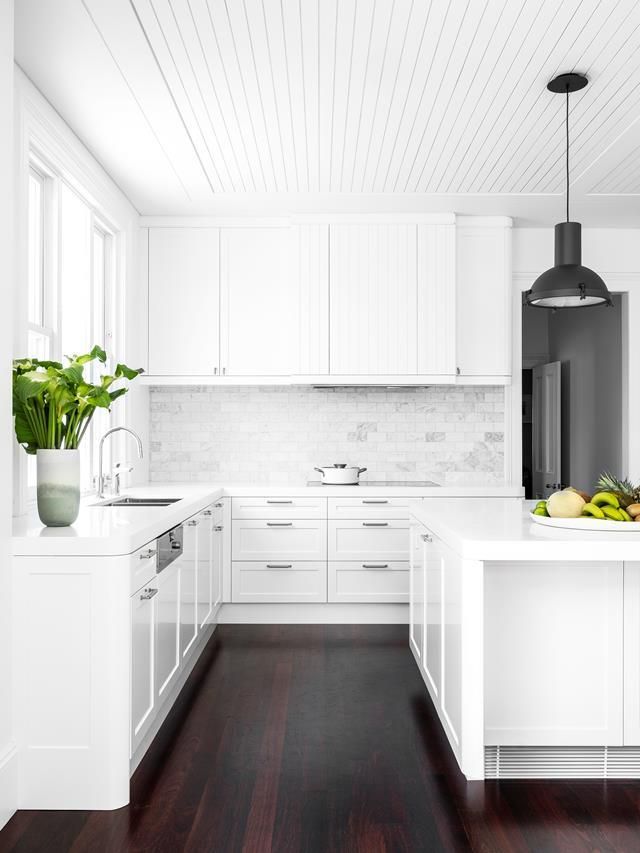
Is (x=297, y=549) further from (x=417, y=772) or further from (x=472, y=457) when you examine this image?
(x=417, y=772)

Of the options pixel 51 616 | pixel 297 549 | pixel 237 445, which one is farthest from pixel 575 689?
pixel 237 445

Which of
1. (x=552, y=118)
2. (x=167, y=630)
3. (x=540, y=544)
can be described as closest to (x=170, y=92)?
(x=552, y=118)

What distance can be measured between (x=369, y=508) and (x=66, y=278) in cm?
224

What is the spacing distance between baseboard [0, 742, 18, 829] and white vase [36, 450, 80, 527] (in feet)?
2.43

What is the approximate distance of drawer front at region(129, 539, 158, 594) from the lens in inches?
95.3

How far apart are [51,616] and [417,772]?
4.54 ft

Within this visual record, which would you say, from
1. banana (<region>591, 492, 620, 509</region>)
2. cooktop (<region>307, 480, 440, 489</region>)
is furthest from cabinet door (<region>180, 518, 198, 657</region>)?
banana (<region>591, 492, 620, 509</region>)

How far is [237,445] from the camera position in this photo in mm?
5223

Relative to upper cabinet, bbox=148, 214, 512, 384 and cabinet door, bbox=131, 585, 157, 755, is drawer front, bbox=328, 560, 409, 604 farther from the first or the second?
cabinet door, bbox=131, 585, 157, 755

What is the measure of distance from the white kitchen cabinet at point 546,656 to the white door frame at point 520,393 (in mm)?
2719

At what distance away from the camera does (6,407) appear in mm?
2361

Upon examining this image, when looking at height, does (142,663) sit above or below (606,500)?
below

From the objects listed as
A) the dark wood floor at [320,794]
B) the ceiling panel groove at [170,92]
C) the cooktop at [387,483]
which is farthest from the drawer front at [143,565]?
the cooktop at [387,483]

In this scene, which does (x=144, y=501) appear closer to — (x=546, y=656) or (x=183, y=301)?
(x=183, y=301)
